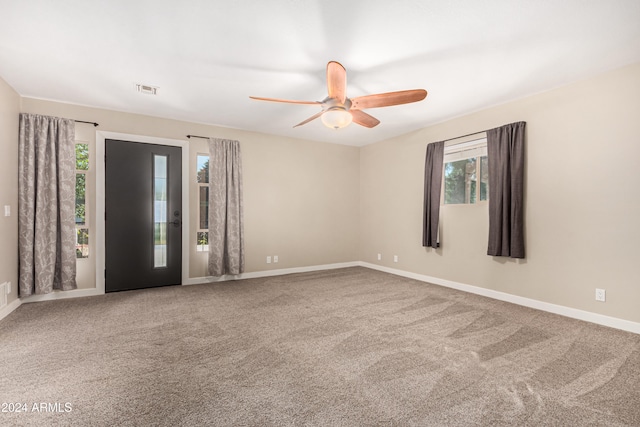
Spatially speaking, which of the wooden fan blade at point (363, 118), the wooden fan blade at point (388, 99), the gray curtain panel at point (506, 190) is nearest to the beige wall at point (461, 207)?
the gray curtain panel at point (506, 190)

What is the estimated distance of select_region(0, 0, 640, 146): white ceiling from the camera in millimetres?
2109

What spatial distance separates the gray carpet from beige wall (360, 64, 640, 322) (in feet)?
1.50

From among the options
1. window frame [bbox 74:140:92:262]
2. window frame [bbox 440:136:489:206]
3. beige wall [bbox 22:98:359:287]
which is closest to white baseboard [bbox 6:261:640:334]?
beige wall [bbox 22:98:359:287]

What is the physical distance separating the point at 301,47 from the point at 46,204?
147 inches

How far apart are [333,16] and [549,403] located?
2.88 m

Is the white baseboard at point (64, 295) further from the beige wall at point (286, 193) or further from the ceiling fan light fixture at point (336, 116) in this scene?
the ceiling fan light fixture at point (336, 116)

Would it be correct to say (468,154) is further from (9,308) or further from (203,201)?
(9,308)

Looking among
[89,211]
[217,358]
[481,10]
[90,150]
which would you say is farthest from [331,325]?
[90,150]

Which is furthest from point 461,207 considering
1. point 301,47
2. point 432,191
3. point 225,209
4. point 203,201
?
point 203,201

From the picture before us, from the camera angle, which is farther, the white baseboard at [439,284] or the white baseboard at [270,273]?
the white baseboard at [270,273]

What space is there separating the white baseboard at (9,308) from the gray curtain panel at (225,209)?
2.22 m

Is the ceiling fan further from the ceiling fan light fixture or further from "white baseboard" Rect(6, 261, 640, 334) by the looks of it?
"white baseboard" Rect(6, 261, 640, 334)

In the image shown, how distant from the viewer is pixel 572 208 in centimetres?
330

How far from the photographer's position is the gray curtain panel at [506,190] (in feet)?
12.1
